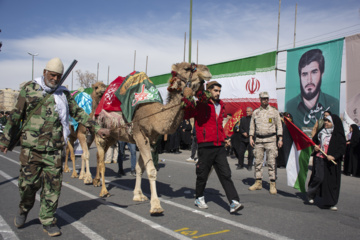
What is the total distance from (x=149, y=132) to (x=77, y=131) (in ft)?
13.5

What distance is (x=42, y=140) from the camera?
425 cm

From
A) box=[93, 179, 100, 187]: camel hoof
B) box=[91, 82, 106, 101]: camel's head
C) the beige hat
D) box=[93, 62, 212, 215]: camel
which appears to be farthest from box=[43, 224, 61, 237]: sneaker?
box=[91, 82, 106, 101]: camel's head

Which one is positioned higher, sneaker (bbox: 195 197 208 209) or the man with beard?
the man with beard

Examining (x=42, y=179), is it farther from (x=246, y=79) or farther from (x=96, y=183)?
(x=246, y=79)

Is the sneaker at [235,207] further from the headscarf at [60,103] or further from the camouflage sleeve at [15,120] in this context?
the camouflage sleeve at [15,120]

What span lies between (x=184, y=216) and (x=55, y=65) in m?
3.16

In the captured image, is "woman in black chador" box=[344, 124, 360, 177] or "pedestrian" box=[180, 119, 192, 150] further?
"pedestrian" box=[180, 119, 192, 150]

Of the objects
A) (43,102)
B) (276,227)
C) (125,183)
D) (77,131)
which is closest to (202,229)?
(276,227)

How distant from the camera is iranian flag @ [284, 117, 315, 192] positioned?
265 inches

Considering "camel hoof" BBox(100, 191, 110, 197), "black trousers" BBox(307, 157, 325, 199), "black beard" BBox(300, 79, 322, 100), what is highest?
"black beard" BBox(300, 79, 322, 100)

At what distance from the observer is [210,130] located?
5.61m

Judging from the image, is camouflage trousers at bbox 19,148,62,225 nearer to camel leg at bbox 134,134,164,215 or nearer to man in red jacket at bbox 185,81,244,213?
camel leg at bbox 134,134,164,215

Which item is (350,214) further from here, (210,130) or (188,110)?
(188,110)

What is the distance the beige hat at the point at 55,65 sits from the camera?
4.37 m
